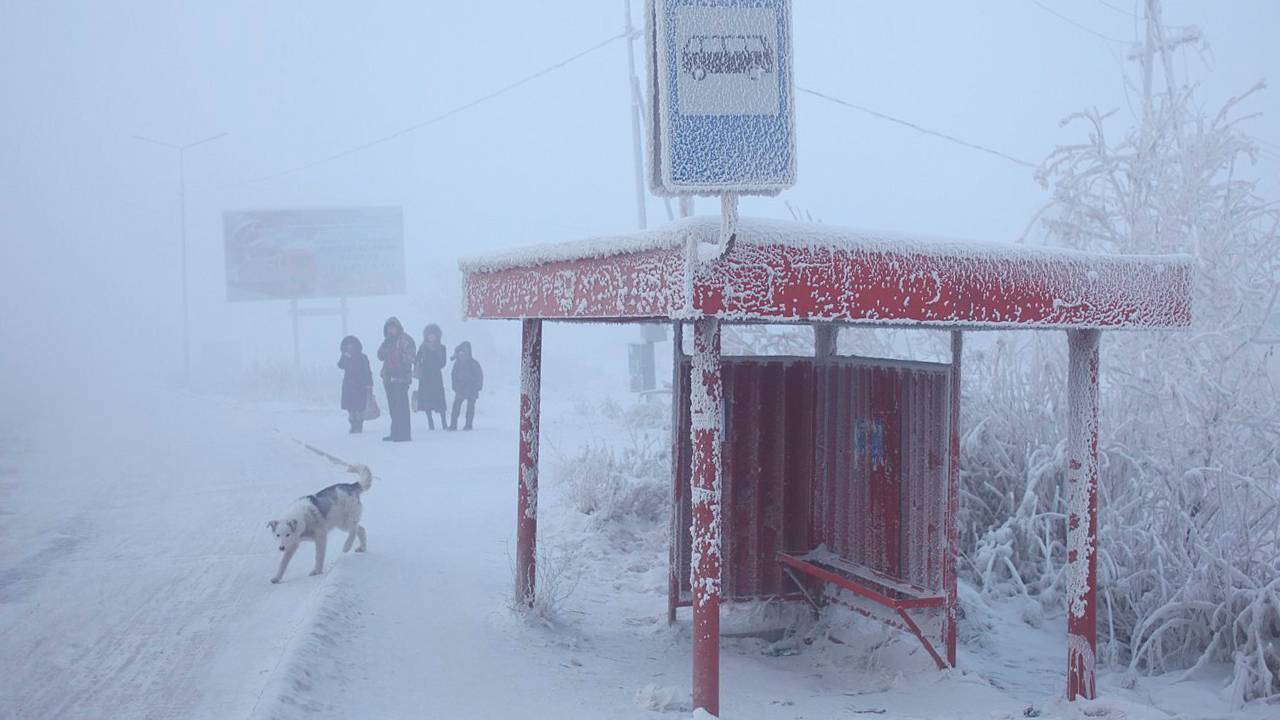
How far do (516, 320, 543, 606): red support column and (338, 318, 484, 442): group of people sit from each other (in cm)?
856

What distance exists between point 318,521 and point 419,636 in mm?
1743

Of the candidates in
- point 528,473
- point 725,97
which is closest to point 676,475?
point 528,473

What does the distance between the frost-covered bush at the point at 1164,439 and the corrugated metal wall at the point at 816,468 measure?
125 centimetres

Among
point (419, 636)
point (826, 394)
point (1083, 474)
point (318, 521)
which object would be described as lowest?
point (419, 636)

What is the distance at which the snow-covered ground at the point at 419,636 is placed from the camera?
178 inches

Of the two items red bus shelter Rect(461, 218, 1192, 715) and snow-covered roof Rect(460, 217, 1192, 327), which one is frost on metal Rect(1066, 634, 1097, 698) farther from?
snow-covered roof Rect(460, 217, 1192, 327)

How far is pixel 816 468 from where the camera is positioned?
6.17 m

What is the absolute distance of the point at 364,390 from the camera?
15.4 metres

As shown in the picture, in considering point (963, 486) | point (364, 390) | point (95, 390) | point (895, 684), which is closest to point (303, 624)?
point (895, 684)

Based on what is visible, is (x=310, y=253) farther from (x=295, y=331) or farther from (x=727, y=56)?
(x=727, y=56)

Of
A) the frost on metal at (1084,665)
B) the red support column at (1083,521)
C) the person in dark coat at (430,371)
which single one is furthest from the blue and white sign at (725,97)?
the person in dark coat at (430,371)

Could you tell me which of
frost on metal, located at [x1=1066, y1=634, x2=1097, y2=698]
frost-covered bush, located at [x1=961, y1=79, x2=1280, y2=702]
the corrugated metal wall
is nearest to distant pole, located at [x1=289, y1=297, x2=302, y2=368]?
frost-covered bush, located at [x1=961, y1=79, x2=1280, y2=702]

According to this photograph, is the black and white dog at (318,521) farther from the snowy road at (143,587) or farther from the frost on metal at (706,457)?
the frost on metal at (706,457)

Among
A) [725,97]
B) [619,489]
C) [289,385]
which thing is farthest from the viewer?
[289,385]
